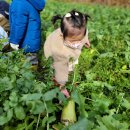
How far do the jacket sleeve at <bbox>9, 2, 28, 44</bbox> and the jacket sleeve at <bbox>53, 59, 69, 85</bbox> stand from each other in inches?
44.6

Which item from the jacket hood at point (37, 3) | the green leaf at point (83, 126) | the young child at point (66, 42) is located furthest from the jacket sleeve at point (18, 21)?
the green leaf at point (83, 126)

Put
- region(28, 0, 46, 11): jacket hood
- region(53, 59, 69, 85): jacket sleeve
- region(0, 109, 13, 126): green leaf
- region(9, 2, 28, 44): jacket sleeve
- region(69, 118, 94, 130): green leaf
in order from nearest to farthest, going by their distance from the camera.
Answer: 1. region(69, 118, 94, 130): green leaf
2. region(0, 109, 13, 126): green leaf
3. region(53, 59, 69, 85): jacket sleeve
4. region(9, 2, 28, 44): jacket sleeve
5. region(28, 0, 46, 11): jacket hood

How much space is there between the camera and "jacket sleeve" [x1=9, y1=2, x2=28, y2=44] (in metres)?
5.45

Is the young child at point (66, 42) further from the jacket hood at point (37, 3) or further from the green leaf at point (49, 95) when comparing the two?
the green leaf at point (49, 95)

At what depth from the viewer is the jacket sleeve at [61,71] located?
4.32 meters

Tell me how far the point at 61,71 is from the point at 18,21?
124 centimetres

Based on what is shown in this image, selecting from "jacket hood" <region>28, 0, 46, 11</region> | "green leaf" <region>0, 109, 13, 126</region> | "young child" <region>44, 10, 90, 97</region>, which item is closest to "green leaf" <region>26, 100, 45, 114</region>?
"green leaf" <region>0, 109, 13, 126</region>

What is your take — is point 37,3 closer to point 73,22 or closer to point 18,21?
point 18,21

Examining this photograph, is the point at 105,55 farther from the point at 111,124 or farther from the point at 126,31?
the point at 111,124

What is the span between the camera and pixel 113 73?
14.7 ft

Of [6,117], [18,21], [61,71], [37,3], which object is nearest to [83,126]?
[6,117]

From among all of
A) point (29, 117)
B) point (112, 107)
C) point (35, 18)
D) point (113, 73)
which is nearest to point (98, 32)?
point (35, 18)

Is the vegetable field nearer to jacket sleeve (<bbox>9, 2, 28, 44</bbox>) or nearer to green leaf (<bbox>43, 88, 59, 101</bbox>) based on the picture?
green leaf (<bbox>43, 88, 59, 101</bbox>)

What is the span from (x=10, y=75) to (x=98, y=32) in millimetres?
3320
